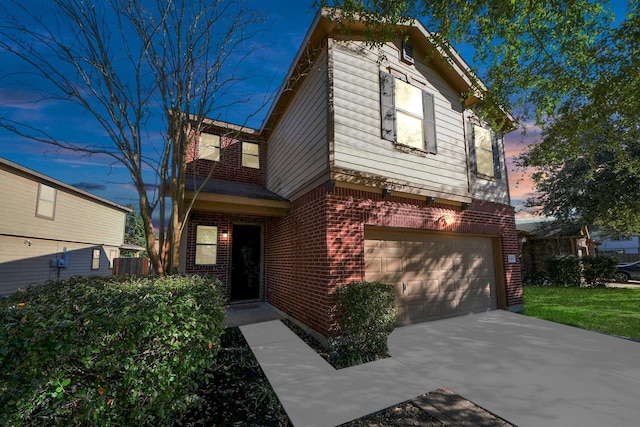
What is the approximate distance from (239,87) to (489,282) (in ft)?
27.1

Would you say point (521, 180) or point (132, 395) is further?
point (521, 180)

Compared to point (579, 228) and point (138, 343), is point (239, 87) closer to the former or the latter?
point (138, 343)

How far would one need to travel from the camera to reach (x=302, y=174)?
21.2 ft

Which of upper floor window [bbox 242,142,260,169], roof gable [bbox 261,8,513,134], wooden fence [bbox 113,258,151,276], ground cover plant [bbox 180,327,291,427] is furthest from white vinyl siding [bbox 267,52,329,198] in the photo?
wooden fence [bbox 113,258,151,276]

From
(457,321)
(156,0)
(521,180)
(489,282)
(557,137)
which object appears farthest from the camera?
(521,180)

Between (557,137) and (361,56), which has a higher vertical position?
(361,56)

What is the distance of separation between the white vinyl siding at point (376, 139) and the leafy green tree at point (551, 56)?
0.80 meters

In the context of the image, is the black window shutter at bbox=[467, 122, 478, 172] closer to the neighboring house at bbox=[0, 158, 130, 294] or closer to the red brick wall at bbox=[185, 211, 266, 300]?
the red brick wall at bbox=[185, 211, 266, 300]

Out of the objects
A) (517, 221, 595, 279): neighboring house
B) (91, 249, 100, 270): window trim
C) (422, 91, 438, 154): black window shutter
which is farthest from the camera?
(91, 249, 100, 270): window trim

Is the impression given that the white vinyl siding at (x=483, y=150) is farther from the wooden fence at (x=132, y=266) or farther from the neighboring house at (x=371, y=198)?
the wooden fence at (x=132, y=266)

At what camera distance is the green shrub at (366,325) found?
14.1 ft

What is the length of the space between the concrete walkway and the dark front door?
3264 mm

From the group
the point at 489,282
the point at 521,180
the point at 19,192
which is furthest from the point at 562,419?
the point at 19,192

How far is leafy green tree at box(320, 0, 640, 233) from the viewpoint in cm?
536
